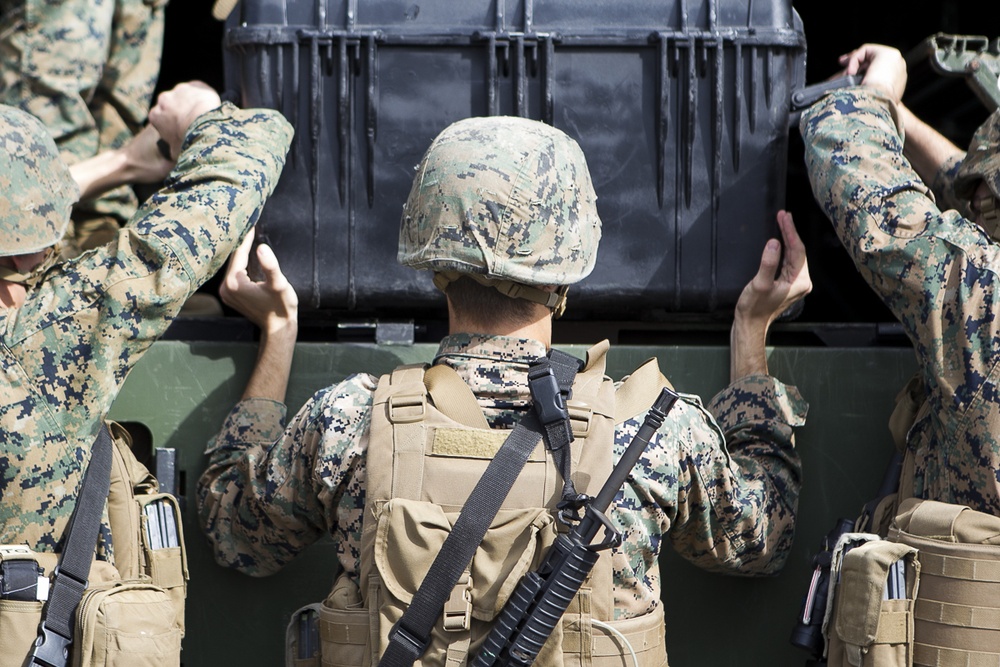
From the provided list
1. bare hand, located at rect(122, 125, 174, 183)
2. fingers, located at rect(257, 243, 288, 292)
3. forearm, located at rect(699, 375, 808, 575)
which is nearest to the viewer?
forearm, located at rect(699, 375, 808, 575)

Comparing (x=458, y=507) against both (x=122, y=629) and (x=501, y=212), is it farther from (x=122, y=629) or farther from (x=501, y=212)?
(x=122, y=629)

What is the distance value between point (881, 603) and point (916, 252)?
1.94 ft

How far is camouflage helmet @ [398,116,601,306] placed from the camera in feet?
6.62

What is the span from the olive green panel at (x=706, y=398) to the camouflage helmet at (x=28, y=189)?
0.39m

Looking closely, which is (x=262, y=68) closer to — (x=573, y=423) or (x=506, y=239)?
(x=506, y=239)

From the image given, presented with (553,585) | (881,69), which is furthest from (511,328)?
(881,69)

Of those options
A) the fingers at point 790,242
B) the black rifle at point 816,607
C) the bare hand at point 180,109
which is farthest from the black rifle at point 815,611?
the bare hand at point 180,109

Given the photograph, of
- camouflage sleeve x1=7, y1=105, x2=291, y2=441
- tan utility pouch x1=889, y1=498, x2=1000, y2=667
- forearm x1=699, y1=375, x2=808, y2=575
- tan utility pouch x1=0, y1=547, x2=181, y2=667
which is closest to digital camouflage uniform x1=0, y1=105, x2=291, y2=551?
camouflage sleeve x1=7, y1=105, x2=291, y2=441

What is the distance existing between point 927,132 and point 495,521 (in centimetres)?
144

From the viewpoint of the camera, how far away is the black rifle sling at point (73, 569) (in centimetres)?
206

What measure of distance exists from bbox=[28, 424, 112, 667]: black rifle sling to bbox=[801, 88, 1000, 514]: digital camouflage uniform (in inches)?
54.1

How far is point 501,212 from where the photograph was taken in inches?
79.7

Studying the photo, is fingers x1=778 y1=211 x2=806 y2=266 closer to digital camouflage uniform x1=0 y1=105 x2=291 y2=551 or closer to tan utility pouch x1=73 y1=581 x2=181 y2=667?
digital camouflage uniform x1=0 y1=105 x2=291 y2=551

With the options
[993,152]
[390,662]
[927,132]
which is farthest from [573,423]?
[927,132]
